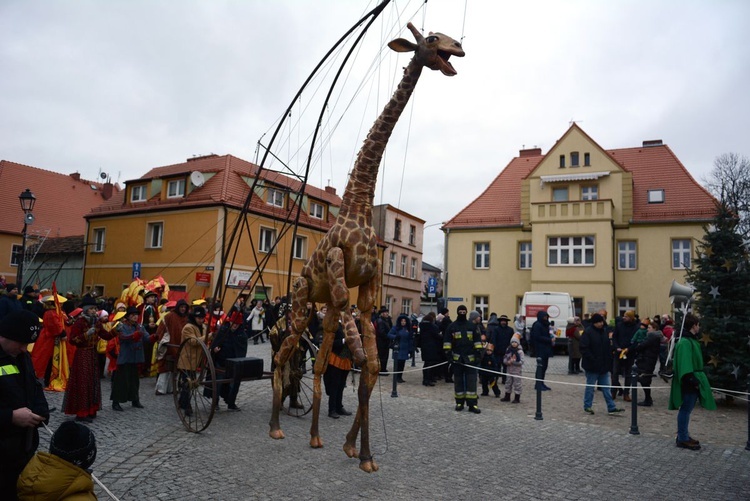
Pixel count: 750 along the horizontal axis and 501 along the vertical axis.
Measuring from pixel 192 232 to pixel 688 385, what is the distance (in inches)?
938

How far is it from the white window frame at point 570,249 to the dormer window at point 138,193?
22.4m

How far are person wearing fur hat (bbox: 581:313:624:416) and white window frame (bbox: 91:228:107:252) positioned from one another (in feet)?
91.3

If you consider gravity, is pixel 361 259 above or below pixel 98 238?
below

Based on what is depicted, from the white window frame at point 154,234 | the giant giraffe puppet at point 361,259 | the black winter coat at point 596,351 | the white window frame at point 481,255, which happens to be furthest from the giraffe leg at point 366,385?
the white window frame at point 481,255

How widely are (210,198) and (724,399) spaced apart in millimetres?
22632

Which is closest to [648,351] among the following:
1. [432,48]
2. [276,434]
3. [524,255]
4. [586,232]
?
[276,434]

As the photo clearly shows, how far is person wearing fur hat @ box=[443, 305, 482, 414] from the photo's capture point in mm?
10047

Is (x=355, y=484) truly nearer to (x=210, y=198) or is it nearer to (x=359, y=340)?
(x=359, y=340)

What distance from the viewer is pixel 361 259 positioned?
21.8 ft

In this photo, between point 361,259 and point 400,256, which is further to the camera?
point 400,256

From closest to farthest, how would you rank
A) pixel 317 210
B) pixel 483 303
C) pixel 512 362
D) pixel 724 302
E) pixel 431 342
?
pixel 512 362 → pixel 724 302 → pixel 431 342 → pixel 483 303 → pixel 317 210

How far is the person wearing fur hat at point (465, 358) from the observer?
10047 mm

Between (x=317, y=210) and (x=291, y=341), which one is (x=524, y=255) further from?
(x=291, y=341)

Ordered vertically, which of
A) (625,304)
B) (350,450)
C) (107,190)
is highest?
(107,190)
